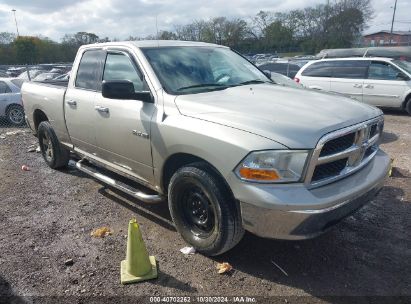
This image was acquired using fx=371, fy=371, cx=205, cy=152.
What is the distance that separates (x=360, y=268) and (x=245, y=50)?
45775mm

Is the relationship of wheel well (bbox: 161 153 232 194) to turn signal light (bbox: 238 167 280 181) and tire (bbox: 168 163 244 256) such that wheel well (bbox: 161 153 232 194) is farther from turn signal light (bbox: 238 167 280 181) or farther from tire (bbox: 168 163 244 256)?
turn signal light (bbox: 238 167 280 181)

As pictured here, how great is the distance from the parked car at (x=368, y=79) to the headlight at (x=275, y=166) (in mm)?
8994

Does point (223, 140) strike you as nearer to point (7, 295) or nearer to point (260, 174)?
point (260, 174)

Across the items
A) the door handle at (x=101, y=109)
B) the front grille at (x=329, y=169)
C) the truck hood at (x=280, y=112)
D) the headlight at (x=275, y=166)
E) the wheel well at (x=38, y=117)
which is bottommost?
the wheel well at (x=38, y=117)

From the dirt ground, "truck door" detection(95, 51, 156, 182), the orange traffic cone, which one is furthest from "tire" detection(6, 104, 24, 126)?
the orange traffic cone

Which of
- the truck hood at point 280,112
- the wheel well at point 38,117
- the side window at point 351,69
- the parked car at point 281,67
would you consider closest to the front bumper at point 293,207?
the truck hood at point 280,112

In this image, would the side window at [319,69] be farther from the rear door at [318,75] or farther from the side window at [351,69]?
the side window at [351,69]

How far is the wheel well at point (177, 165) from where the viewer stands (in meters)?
3.10

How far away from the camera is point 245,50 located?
153ft

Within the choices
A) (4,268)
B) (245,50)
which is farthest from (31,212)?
(245,50)

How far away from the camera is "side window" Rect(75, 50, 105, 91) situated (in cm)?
455

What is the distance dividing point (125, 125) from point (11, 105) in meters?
9.47

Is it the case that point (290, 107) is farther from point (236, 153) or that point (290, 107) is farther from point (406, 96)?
point (406, 96)

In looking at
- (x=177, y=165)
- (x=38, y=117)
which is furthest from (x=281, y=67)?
(x=177, y=165)
